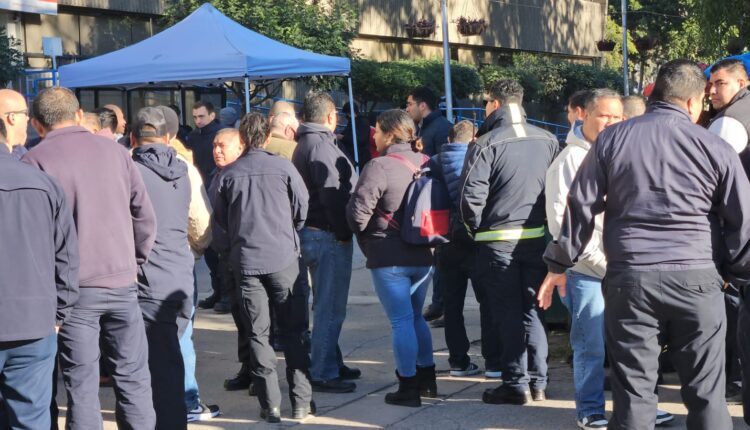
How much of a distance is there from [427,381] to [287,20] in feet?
38.5

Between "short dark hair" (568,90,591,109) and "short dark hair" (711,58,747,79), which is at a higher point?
"short dark hair" (711,58,747,79)

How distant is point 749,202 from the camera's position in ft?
13.7

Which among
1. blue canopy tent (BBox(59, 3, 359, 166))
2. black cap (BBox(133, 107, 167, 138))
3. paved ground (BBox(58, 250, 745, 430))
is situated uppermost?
blue canopy tent (BBox(59, 3, 359, 166))

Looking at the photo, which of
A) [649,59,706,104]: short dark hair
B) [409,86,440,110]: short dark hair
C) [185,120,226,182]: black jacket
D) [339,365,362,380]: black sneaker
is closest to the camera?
→ [649,59,706,104]: short dark hair

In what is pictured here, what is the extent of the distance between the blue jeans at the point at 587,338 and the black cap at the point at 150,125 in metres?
2.33

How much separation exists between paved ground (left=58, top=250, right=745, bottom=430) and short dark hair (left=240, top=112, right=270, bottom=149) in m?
1.64

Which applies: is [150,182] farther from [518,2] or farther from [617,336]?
[518,2]

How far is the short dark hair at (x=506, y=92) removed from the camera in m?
6.04

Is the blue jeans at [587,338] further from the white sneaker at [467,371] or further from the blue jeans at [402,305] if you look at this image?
the white sneaker at [467,371]

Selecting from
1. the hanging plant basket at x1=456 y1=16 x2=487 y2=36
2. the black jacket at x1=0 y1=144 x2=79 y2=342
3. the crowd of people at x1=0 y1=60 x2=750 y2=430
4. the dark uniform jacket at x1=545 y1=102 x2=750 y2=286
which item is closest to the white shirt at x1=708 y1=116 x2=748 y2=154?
the crowd of people at x1=0 y1=60 x2=750 y2=430

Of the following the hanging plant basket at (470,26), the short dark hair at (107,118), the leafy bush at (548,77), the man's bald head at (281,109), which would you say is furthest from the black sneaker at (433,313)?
the leafy bush at (548,77)

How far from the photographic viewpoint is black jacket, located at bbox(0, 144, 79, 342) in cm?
400

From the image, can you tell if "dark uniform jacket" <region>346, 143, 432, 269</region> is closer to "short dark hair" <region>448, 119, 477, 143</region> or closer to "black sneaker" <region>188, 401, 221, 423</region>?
"short dark hair" <region>448, 119, 477, 143</region>

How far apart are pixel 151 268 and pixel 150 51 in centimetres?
716
